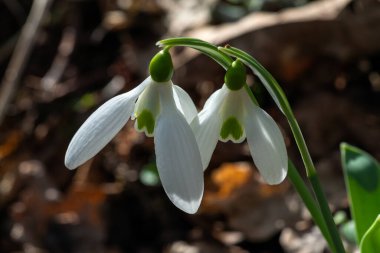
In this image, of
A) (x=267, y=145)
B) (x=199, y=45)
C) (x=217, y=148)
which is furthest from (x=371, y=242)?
(x=217, y=148)

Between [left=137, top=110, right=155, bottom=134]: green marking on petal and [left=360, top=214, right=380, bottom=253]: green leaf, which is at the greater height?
[left=137, top=110, right=155, bottom=134]: green marking on petal

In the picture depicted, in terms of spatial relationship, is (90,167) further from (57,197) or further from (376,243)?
(376,243)

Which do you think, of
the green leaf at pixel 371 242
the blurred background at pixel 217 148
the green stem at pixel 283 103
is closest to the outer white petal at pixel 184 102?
the green stem at pixel 283 103

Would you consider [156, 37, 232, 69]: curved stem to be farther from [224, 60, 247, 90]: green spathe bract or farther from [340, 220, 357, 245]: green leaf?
[340, 220, 357, 245]: green leaf

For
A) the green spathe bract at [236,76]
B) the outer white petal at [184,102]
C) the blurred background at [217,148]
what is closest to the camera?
the green spathe bract at [236,76]

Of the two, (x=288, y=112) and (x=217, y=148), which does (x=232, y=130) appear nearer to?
(x=288, y=112)

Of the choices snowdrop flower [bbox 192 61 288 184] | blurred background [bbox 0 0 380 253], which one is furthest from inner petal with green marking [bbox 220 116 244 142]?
blurred background [bbox 0 0 380 253]

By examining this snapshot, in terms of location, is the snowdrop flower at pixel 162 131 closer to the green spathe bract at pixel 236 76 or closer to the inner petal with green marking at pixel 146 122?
the inner petal with green marking at pixel 146 122
